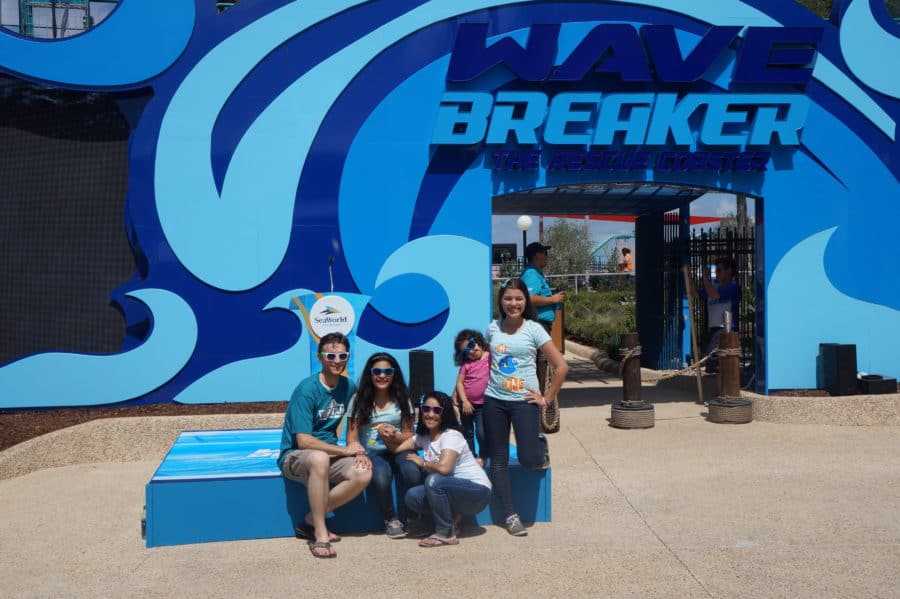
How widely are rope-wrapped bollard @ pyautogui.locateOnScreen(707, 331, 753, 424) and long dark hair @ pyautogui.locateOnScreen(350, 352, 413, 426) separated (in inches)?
197

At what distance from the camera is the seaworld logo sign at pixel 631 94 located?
9797 mm

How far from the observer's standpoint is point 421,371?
9.63m

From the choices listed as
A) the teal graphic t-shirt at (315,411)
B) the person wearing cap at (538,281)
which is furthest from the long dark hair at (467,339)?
the person wearing cap at (538,281)

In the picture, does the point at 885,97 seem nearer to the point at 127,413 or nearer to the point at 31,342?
the point at 127,413

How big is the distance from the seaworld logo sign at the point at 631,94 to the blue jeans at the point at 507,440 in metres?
4.43

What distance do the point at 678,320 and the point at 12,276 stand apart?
8.71 m

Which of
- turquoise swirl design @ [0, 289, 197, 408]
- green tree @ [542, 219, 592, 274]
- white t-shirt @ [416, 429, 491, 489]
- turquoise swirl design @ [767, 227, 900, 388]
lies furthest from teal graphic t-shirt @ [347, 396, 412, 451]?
green tree @ [542, 219, 592, 274]

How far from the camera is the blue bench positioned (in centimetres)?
598

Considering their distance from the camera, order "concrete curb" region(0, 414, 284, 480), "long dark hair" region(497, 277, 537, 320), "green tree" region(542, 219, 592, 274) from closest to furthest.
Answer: "long dark hair" region(497, 277, 537, 320)
"concrete curb" region(0, 414, 284, 480)
"green tree" region(542, 219, 592, 274)

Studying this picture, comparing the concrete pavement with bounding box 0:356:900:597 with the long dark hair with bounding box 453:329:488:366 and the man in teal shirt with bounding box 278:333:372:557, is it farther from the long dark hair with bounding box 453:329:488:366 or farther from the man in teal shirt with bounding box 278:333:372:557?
the long dark hair with bounding box 453:329:488:366

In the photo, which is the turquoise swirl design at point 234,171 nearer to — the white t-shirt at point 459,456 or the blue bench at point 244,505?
the blue bench at point 244,505

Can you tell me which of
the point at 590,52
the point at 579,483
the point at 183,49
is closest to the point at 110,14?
the point at 183,49

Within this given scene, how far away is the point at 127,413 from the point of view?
9.43 metres

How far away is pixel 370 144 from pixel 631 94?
292cm
